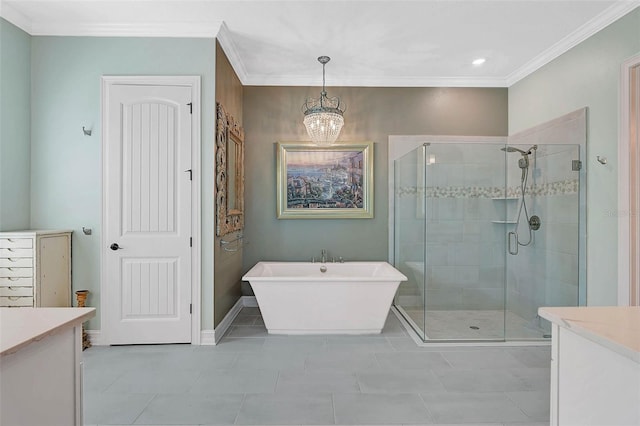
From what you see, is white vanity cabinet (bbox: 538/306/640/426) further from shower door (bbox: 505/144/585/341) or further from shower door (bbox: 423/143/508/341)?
shower door (bbox: 505/144/585/341)

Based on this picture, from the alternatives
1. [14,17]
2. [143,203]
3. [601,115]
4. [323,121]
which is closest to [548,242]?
[601,115]

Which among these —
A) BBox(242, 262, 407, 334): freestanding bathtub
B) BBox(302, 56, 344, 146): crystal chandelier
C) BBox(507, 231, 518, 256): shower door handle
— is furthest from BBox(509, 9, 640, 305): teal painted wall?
BBox(302, 56, 344, 146): crystal chandelier

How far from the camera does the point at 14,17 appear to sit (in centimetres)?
273

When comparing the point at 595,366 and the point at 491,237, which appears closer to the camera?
the point at 595,366

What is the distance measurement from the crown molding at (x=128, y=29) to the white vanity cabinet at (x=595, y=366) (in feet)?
10.2

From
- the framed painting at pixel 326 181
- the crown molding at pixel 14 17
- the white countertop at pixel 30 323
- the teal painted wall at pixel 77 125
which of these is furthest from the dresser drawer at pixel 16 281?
the framed painting at pixel 326 181

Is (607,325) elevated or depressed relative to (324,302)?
elevated

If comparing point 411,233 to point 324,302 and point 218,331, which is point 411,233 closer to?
point 324,302

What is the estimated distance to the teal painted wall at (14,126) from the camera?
267 cm

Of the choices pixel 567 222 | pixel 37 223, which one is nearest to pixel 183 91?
pixel 37 223

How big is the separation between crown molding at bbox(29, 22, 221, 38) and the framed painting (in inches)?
60.0

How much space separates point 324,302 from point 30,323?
2.32 m

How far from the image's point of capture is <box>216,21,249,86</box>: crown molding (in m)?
2.98

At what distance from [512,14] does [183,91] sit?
9.15 ft
